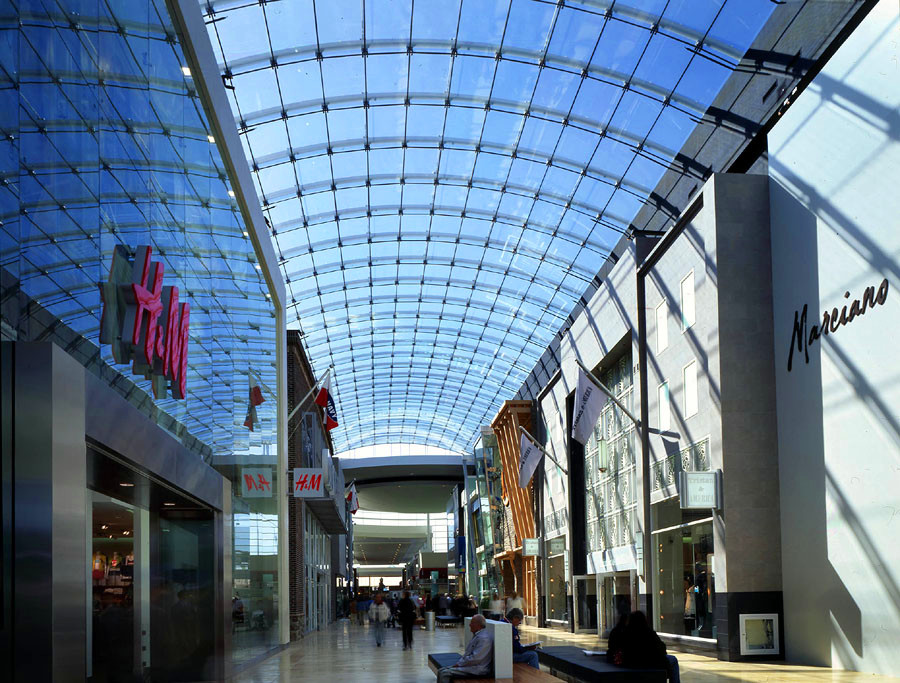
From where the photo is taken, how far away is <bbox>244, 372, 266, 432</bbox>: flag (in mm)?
20984

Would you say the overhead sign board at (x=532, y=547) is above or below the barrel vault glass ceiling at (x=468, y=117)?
below

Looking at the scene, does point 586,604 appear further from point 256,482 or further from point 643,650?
point 643,650

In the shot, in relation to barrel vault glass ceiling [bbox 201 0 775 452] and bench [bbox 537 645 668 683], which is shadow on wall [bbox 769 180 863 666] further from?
barrel vault glass ceiling [bbox 201 0 775 452]

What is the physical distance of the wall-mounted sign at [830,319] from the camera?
53.4 ft

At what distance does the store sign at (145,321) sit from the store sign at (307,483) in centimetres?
1770

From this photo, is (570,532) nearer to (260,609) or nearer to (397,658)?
(397,658)

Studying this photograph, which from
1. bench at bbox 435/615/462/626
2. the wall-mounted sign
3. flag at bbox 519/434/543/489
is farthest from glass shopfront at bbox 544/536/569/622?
the wall-mounted sign

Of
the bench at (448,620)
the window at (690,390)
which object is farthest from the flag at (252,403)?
the bench at (448,620)

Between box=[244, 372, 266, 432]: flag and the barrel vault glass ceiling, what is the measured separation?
9835 millimetres

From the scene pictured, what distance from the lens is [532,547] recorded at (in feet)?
149

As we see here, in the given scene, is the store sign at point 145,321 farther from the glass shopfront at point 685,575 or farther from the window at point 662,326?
the window at point 662,326

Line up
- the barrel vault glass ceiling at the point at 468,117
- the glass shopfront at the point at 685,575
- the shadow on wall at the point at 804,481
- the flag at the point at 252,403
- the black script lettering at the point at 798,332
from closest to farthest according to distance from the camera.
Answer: the shadow on wall at the point at 804,481 < the black script lettering at the point at 798,332 < the flag at the point at 252,403 < the glass shopfront at the point at 685,575 < the barrel vault glass ceiling at the point at 468,117

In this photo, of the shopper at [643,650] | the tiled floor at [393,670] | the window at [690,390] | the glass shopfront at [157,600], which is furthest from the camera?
the window at [690,390]

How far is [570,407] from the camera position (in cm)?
3966
